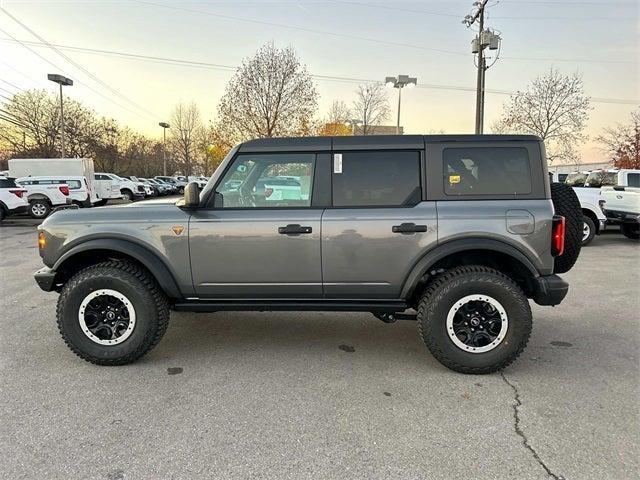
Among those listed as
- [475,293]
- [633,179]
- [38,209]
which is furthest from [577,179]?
[38,209]

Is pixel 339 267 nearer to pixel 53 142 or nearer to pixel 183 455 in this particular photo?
pixel 183 455

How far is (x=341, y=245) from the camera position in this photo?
3512 mm

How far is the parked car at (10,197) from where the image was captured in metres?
15.1

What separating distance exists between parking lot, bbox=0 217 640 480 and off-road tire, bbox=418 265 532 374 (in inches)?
5.5

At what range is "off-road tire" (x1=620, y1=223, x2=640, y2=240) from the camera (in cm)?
1104

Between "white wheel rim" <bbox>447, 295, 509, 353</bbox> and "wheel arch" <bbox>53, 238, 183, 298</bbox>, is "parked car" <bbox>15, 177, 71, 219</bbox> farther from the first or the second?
"white wheel rim" <bbox>447, 295, 509, 353</bbox>

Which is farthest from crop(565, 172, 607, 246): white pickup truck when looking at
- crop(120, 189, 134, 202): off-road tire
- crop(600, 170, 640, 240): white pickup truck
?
crop(120, 189, 134, 202): off-road tire

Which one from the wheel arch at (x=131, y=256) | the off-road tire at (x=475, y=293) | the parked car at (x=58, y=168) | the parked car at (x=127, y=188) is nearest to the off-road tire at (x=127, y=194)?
the parked car at (x=127, y=188)

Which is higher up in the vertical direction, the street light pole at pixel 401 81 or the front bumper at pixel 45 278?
the street light pole at pixel 401 81

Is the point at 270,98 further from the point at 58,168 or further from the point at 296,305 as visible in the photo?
the point at 296,305

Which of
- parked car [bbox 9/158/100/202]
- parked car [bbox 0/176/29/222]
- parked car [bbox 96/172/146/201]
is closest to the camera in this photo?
parked car [bbox 0/176/29/222]

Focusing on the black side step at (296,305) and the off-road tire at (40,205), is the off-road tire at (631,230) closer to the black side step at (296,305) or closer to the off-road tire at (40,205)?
the black side step at (296,305)

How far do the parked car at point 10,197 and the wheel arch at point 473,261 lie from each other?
16.4 meters

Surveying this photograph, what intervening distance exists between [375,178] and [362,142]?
1.08 feet
